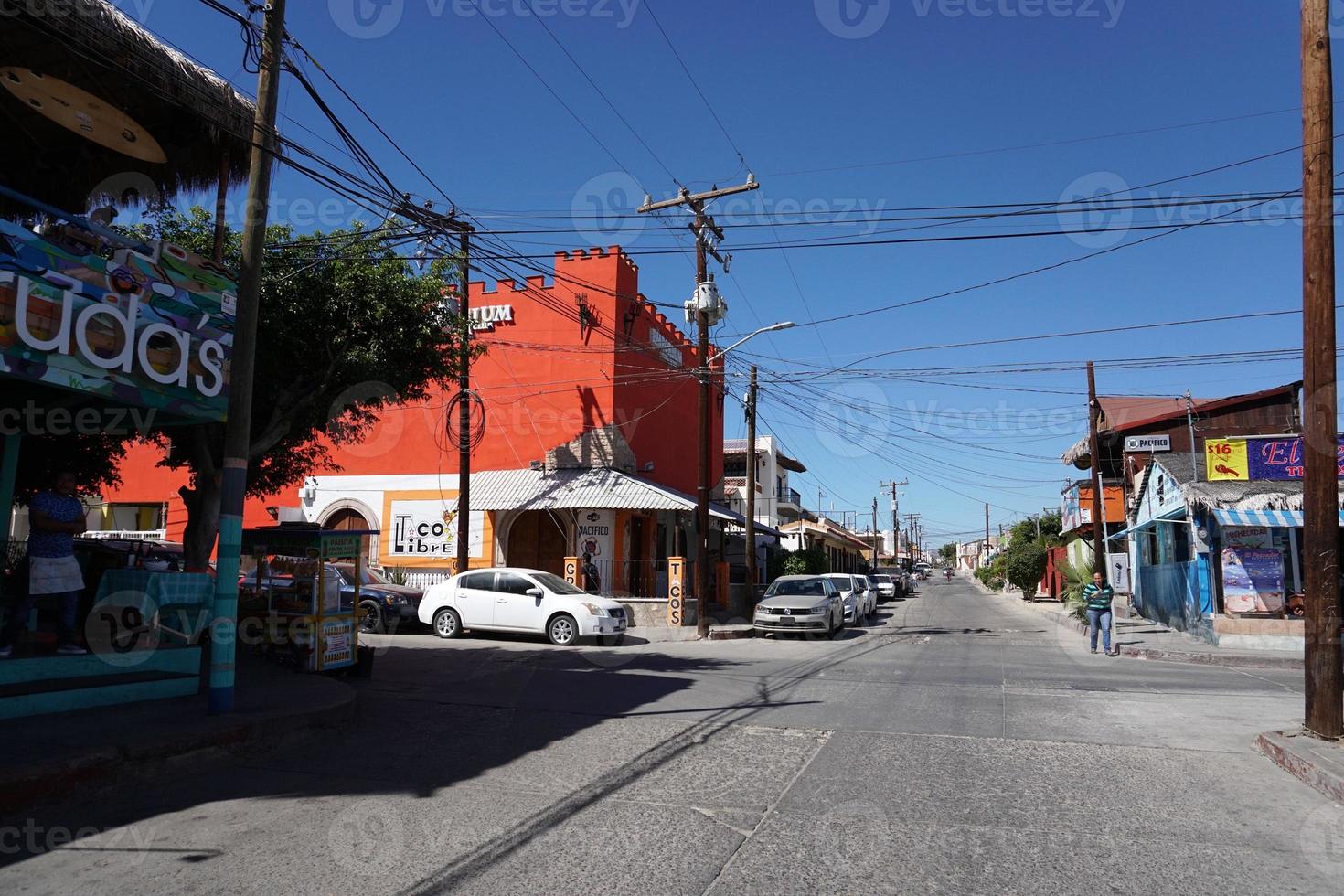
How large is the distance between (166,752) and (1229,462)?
19.5 m

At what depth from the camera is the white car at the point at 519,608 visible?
17.7 meters

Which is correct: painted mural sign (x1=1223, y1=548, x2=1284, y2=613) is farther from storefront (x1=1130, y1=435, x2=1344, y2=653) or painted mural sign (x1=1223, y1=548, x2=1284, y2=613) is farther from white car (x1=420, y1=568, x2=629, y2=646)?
white car (x1=420, y1=568, x2=629, y2=646)

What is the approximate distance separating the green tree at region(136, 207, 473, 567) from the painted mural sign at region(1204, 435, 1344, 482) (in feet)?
52.1

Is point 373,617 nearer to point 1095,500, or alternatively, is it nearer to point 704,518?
point 704,518

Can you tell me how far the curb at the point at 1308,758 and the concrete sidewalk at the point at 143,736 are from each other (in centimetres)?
821

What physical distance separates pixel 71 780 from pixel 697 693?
7063mm

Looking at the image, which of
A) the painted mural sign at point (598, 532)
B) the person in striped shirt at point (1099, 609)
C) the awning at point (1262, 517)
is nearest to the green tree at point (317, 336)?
the painted mural sign at point (598, 532)

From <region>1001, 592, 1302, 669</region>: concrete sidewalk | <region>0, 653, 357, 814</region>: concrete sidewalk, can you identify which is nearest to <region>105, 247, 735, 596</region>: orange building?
<region>1001, 592, 1302, 669</region>: concrete sidewalk

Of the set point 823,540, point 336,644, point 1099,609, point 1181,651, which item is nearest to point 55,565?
point 336,644

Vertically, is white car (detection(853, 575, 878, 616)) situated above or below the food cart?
below

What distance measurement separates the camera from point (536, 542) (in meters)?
25.5

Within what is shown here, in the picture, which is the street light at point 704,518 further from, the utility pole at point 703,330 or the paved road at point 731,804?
the paved road at point 731,804

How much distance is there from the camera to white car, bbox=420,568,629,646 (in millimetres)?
17656

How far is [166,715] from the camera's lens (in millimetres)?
7676
